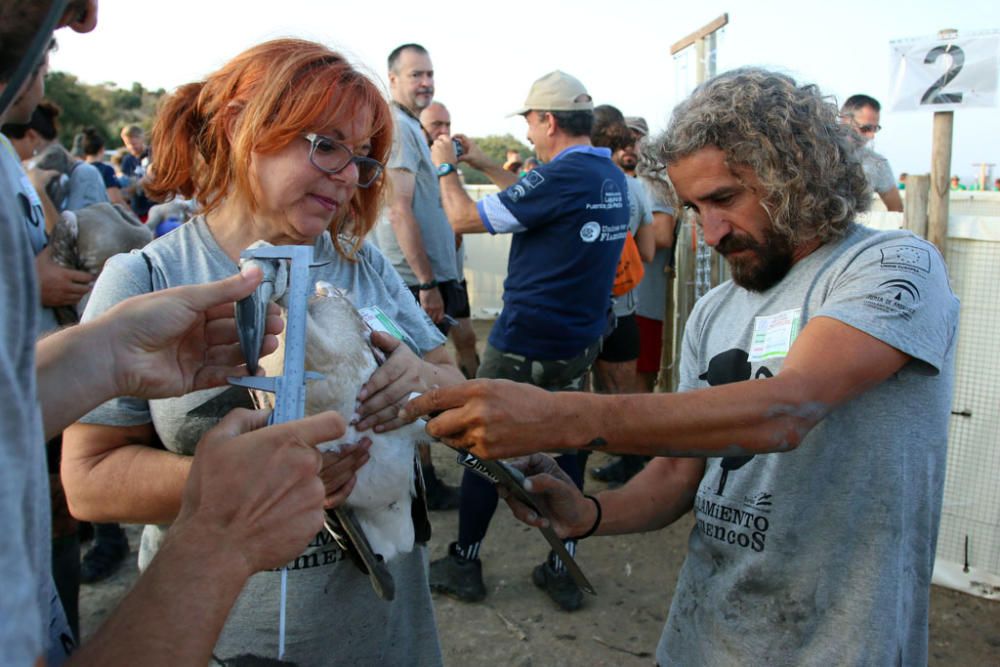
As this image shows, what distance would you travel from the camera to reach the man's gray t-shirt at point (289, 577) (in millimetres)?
1549

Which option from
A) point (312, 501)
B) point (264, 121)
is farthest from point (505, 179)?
point (312, 501)

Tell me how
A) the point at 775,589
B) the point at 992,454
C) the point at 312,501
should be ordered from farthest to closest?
the point at 992,454 → the point at 775,589 → the point at 312,501

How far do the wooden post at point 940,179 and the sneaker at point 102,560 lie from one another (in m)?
4.94

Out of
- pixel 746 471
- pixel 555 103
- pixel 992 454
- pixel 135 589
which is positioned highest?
pixel 555 103

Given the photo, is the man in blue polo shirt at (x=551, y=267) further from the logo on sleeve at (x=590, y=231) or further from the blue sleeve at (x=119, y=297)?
the blue sleeve at (x=119, y=297)

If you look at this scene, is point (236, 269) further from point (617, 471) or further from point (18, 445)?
point (617, 471)

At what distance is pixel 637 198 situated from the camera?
512 cm

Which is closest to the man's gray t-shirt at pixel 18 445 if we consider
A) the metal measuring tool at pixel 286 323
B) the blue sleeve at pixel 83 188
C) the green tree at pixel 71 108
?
the metal measuring tool at pixel 286 323

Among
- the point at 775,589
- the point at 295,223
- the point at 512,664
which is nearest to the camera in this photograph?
the point at 775,589

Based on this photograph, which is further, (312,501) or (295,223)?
(295,223)

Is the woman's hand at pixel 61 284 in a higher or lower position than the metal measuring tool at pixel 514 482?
higher

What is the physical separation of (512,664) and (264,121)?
277cm

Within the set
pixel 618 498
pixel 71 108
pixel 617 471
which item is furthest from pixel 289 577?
pixel 71 108

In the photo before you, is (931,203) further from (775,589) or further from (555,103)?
(775,589)
